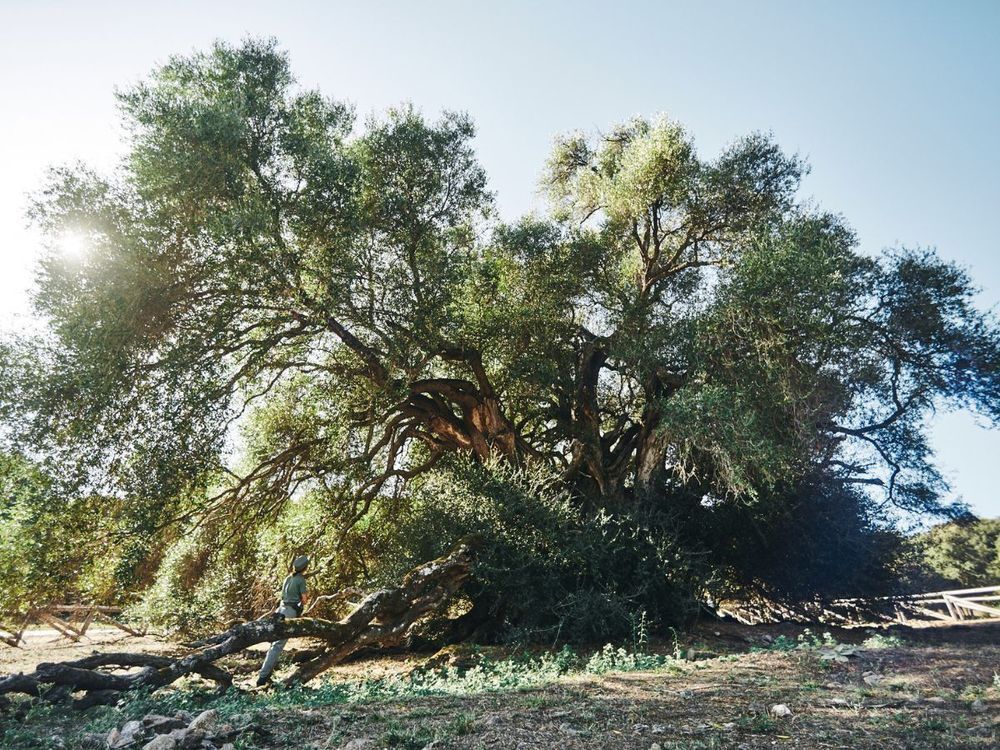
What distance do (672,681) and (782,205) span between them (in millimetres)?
12122

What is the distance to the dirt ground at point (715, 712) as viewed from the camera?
4.24 metres

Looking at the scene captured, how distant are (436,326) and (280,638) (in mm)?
6637

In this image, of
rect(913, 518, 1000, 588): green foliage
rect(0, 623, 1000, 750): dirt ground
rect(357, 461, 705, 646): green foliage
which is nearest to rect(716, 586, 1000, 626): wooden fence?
rect(357, 461, 705, 646): green foliage

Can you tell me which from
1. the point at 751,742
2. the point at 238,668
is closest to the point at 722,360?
the point at 751,742

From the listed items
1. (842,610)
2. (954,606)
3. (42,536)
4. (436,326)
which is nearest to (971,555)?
(954,606)

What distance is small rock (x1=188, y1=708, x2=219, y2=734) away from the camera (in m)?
4.34

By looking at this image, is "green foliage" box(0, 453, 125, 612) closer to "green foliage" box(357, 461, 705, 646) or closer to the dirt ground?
"green foliage" box(357, 461, 705, 646)

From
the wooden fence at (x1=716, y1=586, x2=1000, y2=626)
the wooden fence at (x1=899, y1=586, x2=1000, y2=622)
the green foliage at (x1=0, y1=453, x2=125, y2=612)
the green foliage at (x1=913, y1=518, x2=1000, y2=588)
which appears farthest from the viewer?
the green foliage at (x1=913, y1=518, x2=1000, y2=588)

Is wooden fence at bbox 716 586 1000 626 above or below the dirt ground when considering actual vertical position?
above

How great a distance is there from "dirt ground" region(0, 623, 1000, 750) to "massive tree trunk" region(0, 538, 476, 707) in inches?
113

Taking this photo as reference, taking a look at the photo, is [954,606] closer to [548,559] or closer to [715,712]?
[548,559]

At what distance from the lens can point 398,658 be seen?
12.0m

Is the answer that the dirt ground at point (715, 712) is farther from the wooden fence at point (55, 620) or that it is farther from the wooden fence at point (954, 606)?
the wooden fence at point (55, 620)

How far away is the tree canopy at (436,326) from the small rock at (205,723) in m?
7.07
